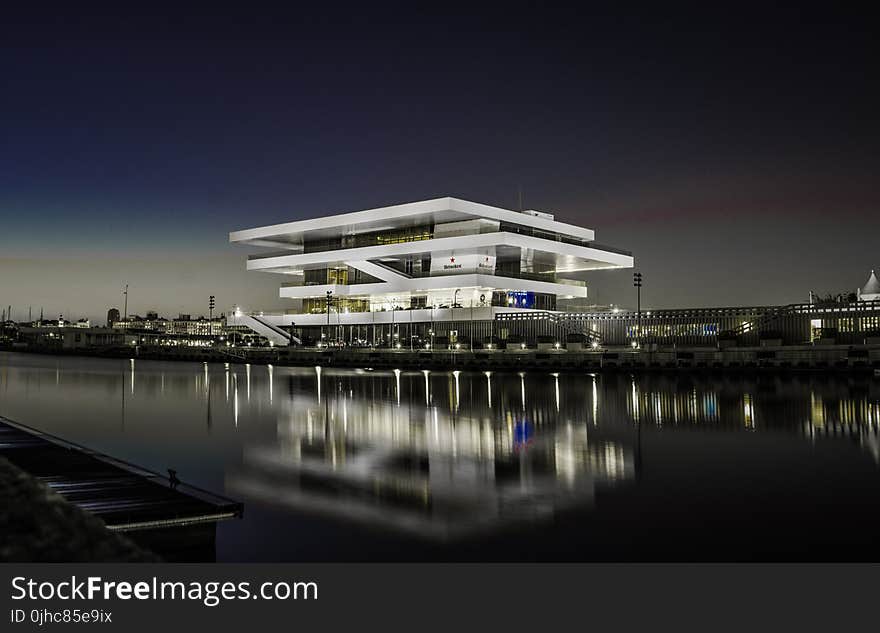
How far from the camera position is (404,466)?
13031 mm

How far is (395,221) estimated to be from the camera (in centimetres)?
8631

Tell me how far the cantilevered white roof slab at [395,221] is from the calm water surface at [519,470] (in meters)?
55.5

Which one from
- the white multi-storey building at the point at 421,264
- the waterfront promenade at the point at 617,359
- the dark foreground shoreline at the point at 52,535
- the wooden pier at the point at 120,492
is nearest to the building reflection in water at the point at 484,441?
the wooden pier at the point at 120,492

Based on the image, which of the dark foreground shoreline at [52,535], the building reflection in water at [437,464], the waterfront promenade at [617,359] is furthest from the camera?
the waterfront promenade at [617,359]

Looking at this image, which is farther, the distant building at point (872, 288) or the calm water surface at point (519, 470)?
the distant building at point (872, 288)

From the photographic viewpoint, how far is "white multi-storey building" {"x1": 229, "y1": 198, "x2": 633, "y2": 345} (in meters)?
82.2

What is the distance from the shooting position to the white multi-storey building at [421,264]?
3236 inches

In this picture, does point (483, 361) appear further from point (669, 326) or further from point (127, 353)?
point (127, 353)

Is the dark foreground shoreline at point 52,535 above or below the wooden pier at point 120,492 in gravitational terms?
above

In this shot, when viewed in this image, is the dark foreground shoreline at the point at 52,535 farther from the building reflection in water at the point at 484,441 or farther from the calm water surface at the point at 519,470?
the building reflection in water at the point at 484,441

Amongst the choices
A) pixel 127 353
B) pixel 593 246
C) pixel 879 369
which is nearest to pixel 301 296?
pixel 127 353

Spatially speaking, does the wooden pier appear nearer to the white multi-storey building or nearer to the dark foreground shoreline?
the dark foreground shoreline

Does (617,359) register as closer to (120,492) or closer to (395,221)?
(395,221)
